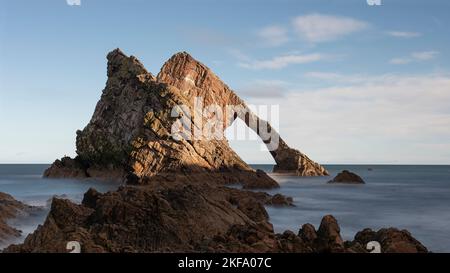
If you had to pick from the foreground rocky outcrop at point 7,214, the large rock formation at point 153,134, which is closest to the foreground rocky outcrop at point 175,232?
the foreground rocky outcrop at point 7,214

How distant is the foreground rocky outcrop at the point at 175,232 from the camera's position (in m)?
12.5

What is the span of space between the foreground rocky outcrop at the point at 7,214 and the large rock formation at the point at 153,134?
22.0 meters

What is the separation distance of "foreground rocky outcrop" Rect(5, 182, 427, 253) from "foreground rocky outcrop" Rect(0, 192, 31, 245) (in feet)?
12.3

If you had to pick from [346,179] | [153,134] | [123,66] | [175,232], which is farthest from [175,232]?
[123,66]

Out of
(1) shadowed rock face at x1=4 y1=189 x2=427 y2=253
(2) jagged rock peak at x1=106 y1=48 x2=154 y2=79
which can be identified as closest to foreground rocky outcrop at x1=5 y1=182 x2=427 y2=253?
(1) shadowed rock face at x1=4 y1=189 x2=427 y2=253

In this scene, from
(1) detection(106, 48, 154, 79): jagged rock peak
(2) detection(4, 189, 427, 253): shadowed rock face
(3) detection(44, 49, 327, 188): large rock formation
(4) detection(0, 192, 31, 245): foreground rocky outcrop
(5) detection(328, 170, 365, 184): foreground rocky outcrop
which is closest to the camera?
(2) detection(4, 189, 427, 253): shadowed rock face

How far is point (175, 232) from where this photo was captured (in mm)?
13633

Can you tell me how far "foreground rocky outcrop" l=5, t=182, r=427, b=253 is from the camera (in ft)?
41.1

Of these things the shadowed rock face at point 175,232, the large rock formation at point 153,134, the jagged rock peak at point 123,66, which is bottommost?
the shadowed rock face at point 175,232

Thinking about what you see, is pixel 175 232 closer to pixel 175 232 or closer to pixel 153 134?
pixel 175 232

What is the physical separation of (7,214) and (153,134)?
126ft

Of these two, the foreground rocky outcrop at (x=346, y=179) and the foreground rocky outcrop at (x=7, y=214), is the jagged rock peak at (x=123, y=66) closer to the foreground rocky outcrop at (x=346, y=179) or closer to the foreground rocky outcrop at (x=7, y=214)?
the foreground rocky outcrop at (x=346, y=179)

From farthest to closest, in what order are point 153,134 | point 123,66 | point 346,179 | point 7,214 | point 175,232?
point 123,66 < point 346,179 < point 153,134 < point 7,214 < point 175,232

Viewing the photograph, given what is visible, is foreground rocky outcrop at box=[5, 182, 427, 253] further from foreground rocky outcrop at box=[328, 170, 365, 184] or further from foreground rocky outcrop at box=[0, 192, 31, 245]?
foreground rocky outcrop at box=[328, 170, 365, 184]
